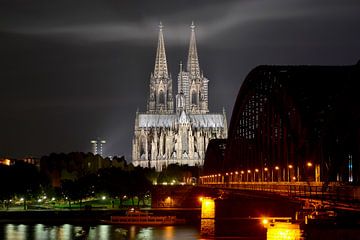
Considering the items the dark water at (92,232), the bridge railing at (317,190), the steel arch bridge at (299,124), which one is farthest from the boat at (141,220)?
the bridge railing at (317,190)

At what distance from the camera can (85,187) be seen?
575ft

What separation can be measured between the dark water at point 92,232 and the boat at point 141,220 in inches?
230

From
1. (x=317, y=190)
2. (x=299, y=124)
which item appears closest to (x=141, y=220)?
(x=299, y=124)

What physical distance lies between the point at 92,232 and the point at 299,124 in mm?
42801

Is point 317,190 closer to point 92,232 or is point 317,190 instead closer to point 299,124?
point 299,124

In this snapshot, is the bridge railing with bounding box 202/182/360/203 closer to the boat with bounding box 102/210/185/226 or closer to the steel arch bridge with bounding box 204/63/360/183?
the steel arch bridge with bounding box 204/63/360/183

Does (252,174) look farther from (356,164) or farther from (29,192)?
(29,192)

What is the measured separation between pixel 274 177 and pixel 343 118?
26.7m

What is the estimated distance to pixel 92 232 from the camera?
368ft

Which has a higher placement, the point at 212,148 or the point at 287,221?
the point at 212,148

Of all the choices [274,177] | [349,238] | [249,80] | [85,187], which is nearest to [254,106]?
[249,80]

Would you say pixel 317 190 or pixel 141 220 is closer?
pixel 317 190

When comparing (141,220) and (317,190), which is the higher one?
(317,190)

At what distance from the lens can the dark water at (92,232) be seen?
103938mm
